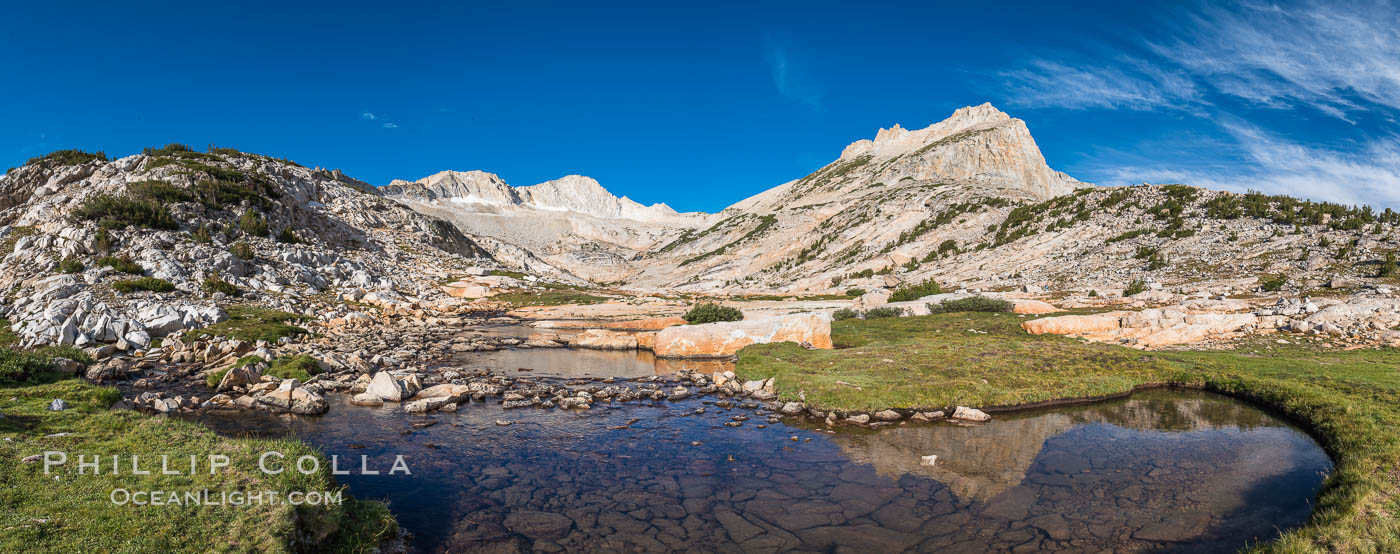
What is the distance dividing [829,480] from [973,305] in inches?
1333

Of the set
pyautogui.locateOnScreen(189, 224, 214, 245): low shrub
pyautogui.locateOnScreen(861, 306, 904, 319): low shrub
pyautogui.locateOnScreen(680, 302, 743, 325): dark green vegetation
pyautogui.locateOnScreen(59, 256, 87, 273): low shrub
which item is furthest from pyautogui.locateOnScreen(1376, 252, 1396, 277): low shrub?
pyautogui.locateOnScreen(189, 224, 214, 245): low shrub

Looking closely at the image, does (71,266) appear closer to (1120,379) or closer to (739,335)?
(739,335)

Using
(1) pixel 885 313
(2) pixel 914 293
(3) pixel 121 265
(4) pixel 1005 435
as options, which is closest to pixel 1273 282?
(2) pixel 914 293

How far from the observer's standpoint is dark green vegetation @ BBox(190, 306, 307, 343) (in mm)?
28469

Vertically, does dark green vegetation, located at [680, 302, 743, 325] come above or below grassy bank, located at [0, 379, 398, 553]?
above

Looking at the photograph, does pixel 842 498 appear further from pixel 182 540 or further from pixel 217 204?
pixel 217 204

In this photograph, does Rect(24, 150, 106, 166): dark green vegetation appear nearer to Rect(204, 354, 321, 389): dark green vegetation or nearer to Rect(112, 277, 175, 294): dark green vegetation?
Rect(112, 277, 175, 294): dark green vegetation

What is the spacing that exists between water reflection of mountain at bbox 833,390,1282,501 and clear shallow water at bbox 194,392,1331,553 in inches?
3.3

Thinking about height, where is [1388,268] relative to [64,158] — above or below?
below

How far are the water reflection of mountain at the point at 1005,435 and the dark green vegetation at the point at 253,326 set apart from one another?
30141 mm

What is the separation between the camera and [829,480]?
1391 cm

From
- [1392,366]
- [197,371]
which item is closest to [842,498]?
[1392,366]

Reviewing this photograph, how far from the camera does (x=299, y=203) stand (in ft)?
260

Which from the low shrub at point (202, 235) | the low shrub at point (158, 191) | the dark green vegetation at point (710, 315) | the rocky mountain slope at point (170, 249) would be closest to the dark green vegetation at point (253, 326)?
the rocky mountain slope at point (170, 249)
